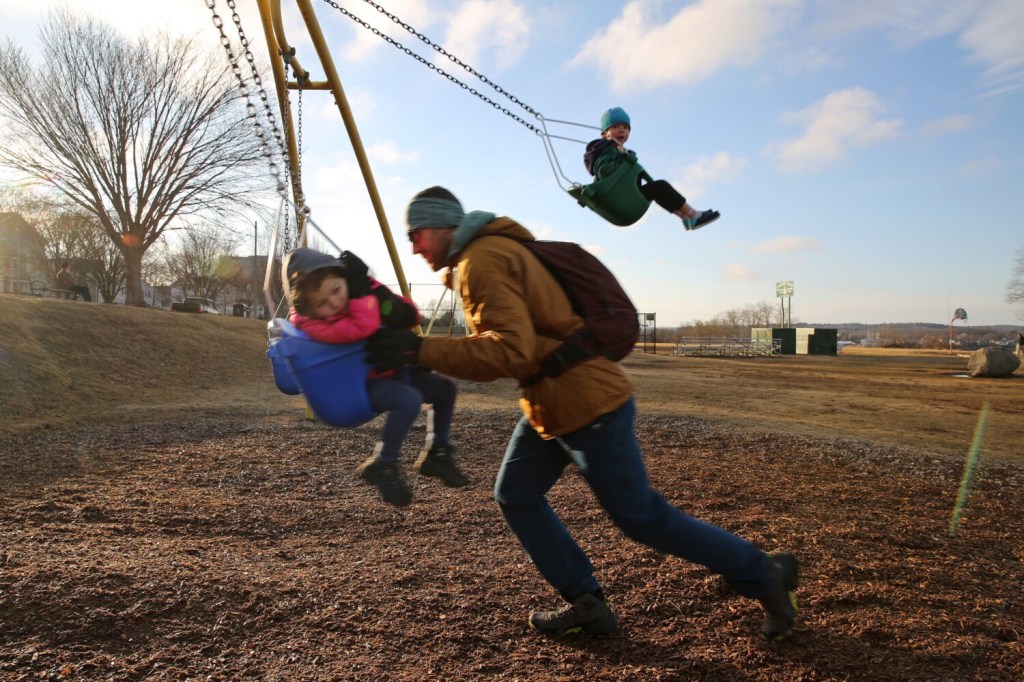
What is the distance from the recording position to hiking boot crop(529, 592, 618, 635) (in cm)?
294

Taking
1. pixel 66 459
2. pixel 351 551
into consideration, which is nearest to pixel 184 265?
pixel 66 459

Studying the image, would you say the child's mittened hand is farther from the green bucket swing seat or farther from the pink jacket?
the green bucket swing seat

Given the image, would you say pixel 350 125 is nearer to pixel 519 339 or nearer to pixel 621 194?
pixel 621 194

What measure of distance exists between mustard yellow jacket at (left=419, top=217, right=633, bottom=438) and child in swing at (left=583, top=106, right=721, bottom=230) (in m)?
1.59

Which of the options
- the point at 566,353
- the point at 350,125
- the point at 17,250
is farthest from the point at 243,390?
the point at 17,250

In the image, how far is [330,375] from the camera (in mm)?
2566

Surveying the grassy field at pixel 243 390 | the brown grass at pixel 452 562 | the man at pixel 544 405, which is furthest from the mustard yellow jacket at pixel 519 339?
the grassy field at pixel 243 390

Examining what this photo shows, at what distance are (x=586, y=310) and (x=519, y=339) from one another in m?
0.35

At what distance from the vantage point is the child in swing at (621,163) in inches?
155

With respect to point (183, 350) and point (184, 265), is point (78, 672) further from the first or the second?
point (184, 265)

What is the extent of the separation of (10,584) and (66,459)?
3.70 metres

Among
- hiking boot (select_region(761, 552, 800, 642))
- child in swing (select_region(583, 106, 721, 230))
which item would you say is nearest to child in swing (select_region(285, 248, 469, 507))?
hiking boot (select_region(761, 552, 800, 642))

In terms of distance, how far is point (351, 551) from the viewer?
4.14 metres

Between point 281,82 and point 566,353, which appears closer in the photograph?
point 566,353
